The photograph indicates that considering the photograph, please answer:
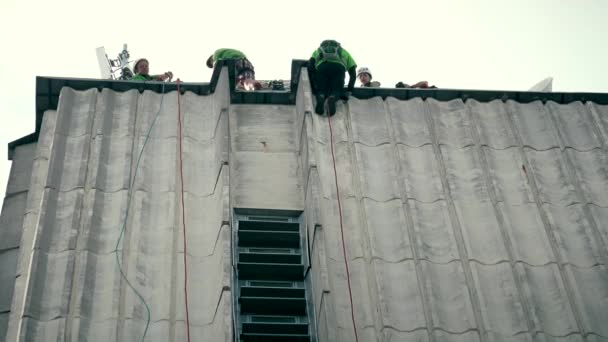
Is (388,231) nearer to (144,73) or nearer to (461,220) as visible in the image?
(461,220)

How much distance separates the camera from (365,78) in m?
23.0

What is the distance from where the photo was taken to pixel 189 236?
1738 cm

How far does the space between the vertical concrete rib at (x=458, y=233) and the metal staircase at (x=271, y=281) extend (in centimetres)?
275

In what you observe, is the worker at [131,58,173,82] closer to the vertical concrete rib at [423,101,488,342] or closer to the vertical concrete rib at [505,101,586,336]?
the vertical concrete rib at [423,101,488,342]

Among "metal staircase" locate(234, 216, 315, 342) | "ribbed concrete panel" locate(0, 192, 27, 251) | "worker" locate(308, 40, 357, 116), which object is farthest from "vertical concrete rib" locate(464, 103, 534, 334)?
"ribbed concrete panel" locate(0, 192, 27, 251)

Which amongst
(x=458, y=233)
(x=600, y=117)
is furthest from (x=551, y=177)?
(x=458, y=233)

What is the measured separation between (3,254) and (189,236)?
337 centimetres

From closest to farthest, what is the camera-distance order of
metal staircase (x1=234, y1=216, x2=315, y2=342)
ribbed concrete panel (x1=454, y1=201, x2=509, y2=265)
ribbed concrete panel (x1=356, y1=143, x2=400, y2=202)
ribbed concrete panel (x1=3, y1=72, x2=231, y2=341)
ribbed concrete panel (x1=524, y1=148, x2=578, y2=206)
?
1. ribbed concrete panel (x1=3, y1=72, x2=231, y2=341)
2. metal staircase (x1=234, y1=216, x2=315, y2=342)
3. ribbed concrete panel (x1=454, y1=201, x2=509, y2=265)
4. ribbed concrete panel (x1=356, y1=143, x2=400, y2=202)
5. ribbed concrete panel (x1=524, y1=148, x2=578, y2=206)

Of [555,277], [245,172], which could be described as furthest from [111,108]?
[555,277]

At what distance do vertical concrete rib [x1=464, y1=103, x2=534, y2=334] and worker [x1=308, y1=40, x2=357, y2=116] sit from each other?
8.60 ft

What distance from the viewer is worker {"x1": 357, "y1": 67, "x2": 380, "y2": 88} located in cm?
2288

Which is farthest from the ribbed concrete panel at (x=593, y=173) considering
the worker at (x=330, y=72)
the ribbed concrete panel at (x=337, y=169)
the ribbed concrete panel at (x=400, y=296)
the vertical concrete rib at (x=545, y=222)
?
the worker at (x=330, y=72)

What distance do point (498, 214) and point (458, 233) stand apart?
0.99 m

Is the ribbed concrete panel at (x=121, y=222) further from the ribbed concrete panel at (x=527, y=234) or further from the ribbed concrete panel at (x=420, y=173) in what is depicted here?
the ribbed concrete panel at (x=527, y=234)
